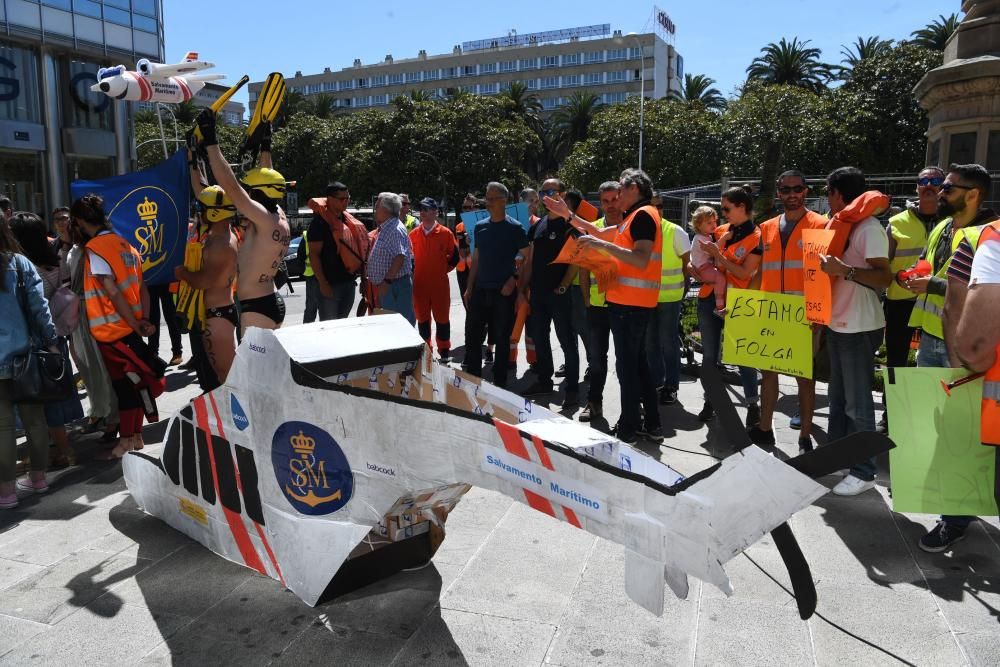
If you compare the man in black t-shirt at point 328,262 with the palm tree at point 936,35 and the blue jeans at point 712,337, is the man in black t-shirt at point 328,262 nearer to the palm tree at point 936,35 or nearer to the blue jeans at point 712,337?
the blue jeans at point 712,337

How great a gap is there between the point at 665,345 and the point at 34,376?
491 centimetres

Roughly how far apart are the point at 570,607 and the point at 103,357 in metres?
3.94

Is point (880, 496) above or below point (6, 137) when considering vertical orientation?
below

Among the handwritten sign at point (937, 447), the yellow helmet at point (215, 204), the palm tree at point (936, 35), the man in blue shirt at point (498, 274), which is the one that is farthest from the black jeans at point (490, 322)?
the palm tree at point (936, 35)

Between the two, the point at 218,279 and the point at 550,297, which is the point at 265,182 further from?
the point at 550,297

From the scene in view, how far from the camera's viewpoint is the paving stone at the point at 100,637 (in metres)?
3.01

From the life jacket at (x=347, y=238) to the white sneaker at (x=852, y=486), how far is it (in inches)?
193

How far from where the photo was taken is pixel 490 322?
7410mm

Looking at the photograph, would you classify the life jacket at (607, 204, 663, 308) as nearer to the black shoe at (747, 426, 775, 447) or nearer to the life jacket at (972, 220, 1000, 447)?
the black shoe at (747, 426, 775, 447)

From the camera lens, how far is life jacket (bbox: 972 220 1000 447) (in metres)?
3.25

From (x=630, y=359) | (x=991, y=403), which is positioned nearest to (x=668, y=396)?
(x=630, y=359)

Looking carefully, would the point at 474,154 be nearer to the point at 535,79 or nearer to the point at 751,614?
the point at 751,614

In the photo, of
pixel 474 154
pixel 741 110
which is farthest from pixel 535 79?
pixel 741 110

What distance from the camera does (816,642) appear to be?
10.0 ft
